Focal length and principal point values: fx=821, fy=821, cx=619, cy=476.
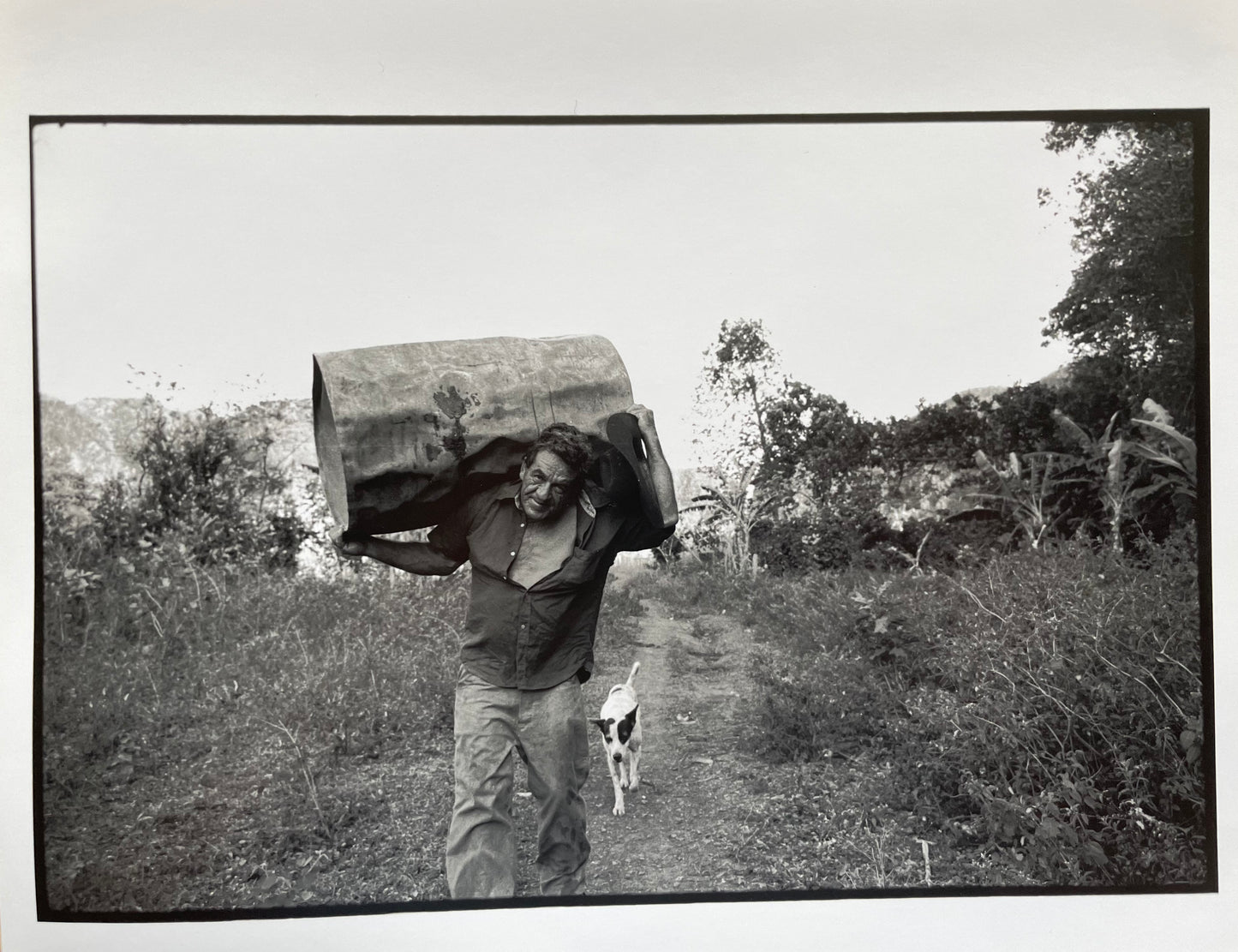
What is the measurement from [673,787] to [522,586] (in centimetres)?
88

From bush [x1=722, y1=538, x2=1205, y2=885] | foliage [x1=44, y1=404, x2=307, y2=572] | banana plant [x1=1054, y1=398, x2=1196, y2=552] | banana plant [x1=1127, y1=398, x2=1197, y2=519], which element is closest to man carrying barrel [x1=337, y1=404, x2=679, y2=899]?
foliage [x1=44, y1=404, x2=307, y2=572]

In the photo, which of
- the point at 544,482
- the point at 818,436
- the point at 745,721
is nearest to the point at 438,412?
the point at 544,482

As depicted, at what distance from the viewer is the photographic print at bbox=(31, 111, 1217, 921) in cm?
282

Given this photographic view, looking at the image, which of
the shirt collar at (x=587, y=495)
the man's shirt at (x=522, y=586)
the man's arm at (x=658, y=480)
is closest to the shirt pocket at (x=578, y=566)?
the man's shirt at (x=522, y=586)

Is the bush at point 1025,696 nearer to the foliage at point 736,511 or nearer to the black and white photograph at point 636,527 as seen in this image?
the black and white photograph at point 636,527

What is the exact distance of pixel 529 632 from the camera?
8.95 feet

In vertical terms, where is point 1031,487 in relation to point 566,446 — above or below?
below

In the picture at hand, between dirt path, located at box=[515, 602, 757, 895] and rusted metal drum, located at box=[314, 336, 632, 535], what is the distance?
766mm

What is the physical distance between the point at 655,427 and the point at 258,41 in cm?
194

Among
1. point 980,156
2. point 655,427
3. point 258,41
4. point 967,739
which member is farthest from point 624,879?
point 258,41

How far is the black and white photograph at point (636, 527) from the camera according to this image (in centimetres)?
282

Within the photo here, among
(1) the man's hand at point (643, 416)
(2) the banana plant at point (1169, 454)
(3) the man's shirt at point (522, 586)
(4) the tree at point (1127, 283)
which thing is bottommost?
(3) the man's shirt at point (522, 586)

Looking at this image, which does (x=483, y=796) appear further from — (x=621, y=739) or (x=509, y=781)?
(x=621, y=739)

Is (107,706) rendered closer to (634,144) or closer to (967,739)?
(634,144)
